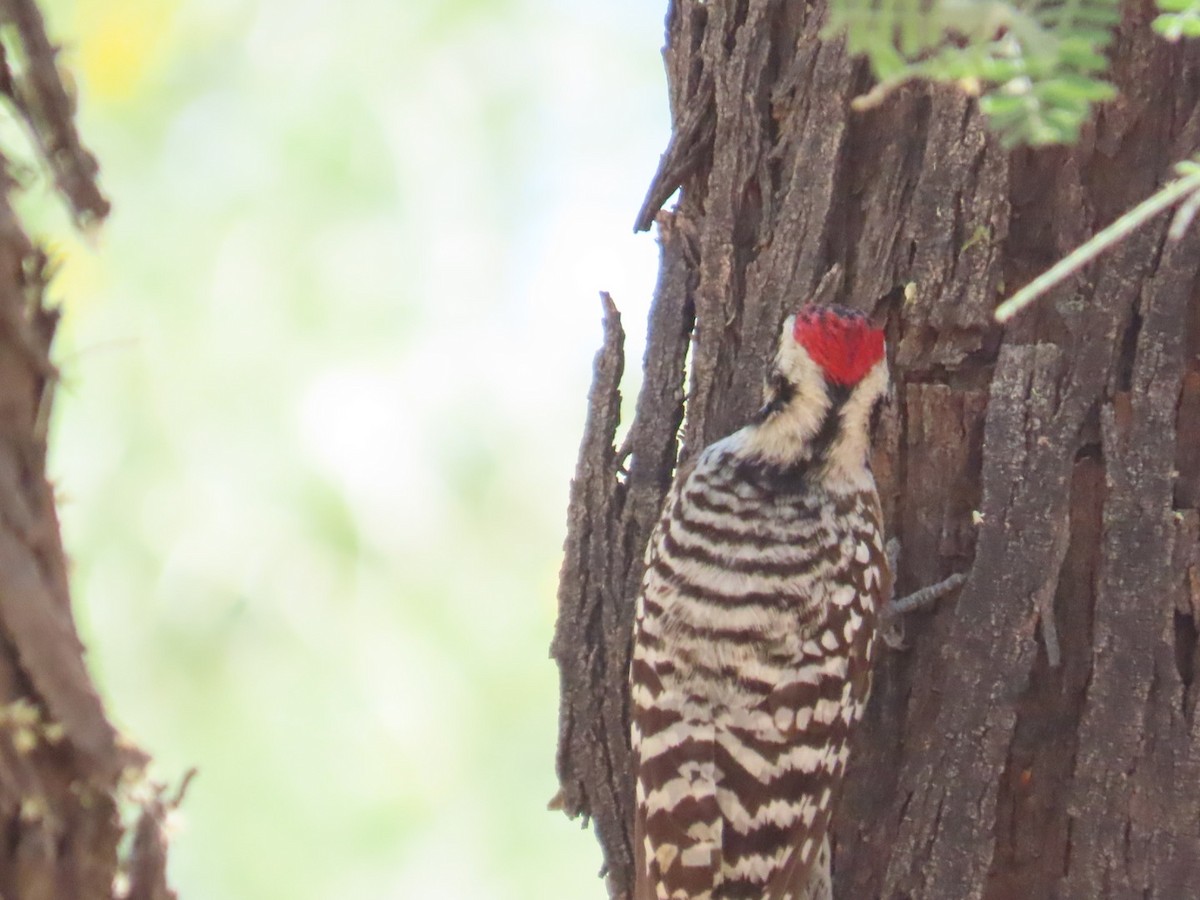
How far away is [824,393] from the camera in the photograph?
2574 millimetres

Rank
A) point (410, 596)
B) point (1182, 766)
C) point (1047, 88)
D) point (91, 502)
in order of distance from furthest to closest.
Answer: point (410, 596) → point (91, 502) → point (1182, 766) → point (1047, 88)

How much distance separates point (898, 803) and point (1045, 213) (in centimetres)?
102

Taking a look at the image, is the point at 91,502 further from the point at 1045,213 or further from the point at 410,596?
the point at 1045,213

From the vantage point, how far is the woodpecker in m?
2.35

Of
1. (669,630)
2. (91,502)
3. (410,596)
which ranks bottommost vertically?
(410,596)

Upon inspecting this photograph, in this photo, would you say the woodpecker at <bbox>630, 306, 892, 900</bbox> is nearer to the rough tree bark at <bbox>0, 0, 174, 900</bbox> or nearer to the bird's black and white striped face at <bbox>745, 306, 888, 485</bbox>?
the bird's black and white striped face at <bbox>745, 306, 888, 485</bbox>

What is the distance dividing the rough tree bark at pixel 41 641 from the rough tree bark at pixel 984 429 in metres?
1.41

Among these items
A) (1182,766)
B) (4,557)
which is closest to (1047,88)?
(4,557)

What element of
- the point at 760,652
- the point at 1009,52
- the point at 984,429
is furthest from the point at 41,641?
the point at 984,429

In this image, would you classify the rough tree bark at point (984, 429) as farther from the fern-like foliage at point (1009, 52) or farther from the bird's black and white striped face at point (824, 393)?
the fern-like foliage at point (1009, 52)

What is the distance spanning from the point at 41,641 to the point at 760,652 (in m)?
1.46

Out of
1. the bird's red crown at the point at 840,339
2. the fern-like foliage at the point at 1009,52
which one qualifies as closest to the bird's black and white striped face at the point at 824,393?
the bird's red crown at the point at 840,339

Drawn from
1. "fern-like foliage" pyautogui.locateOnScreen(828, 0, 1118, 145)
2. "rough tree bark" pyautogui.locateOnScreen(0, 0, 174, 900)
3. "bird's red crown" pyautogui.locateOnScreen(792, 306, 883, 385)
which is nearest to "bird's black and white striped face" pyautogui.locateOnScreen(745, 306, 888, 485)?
"bird's red crown" pyautogui.locateOnScreen(792, 306, 883, 385)

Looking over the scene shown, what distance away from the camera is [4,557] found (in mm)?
1207
